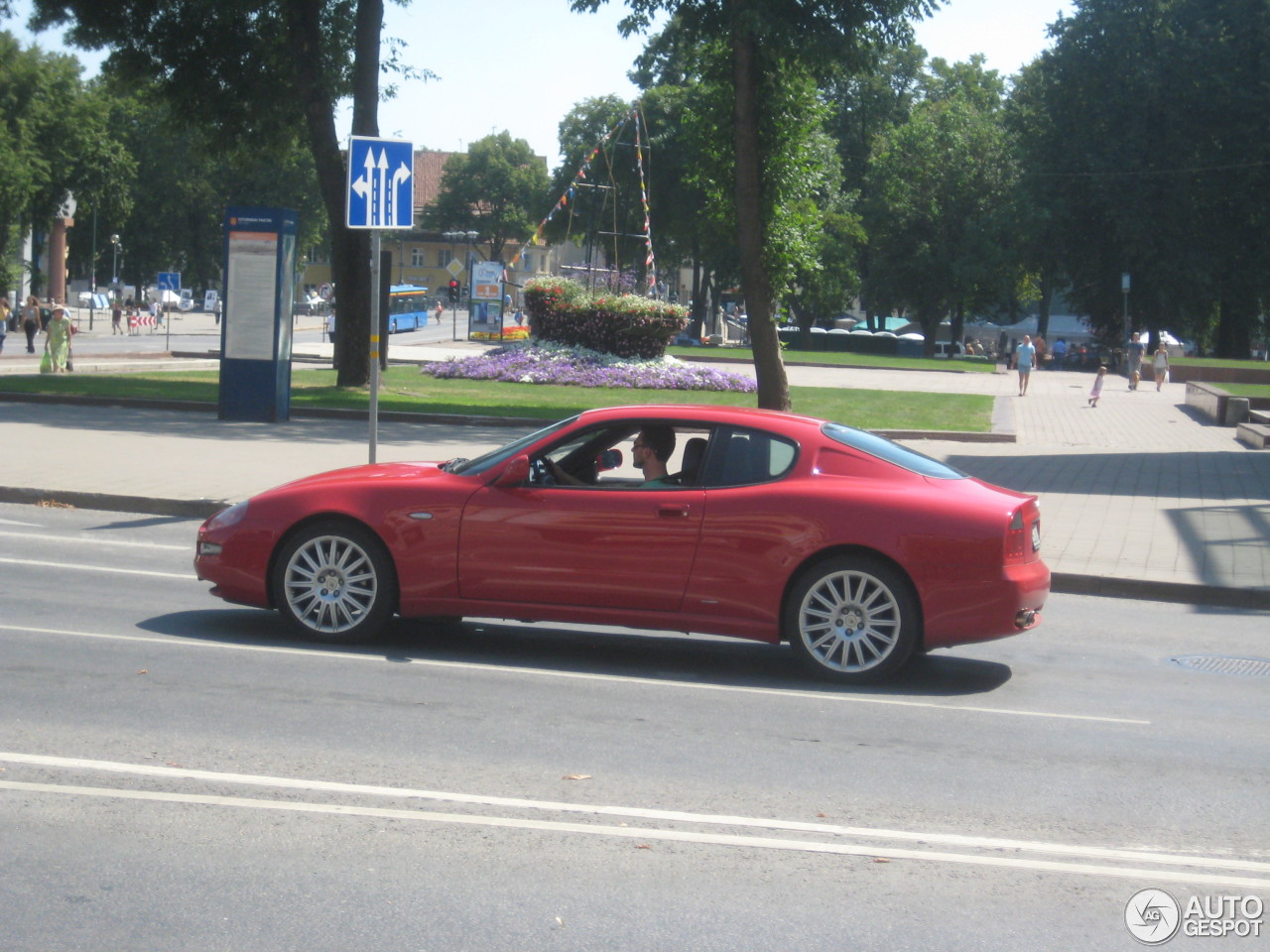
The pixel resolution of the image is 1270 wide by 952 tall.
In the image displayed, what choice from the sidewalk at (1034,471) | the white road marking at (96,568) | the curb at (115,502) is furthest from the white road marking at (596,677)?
the curb at (115,502)

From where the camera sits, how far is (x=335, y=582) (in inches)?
307

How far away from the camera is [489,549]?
7602 mm

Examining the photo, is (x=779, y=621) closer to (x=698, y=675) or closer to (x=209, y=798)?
(x=698, y=675)

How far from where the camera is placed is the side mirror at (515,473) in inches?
298

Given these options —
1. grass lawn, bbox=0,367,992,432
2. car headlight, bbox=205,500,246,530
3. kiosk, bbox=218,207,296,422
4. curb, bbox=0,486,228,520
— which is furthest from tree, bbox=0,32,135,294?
car headlight, bbox=205,500,246,530

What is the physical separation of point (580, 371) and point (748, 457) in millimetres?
27168

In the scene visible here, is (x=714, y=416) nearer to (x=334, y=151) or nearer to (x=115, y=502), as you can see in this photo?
(x=115, y=502)

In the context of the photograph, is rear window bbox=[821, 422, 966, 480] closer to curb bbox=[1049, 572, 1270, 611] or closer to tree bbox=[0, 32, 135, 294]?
curb bbox=[1049, 572, 1270, 611]

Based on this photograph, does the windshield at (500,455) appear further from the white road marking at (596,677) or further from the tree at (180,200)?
the tree at (180,200)

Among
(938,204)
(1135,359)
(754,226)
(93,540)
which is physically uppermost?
(938,204)

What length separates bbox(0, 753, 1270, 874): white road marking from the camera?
4945 mm

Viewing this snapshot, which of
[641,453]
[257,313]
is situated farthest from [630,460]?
[257,313]

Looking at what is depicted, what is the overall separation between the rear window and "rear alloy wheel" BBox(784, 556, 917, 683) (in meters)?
0.64

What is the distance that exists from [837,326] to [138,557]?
10080 cm
